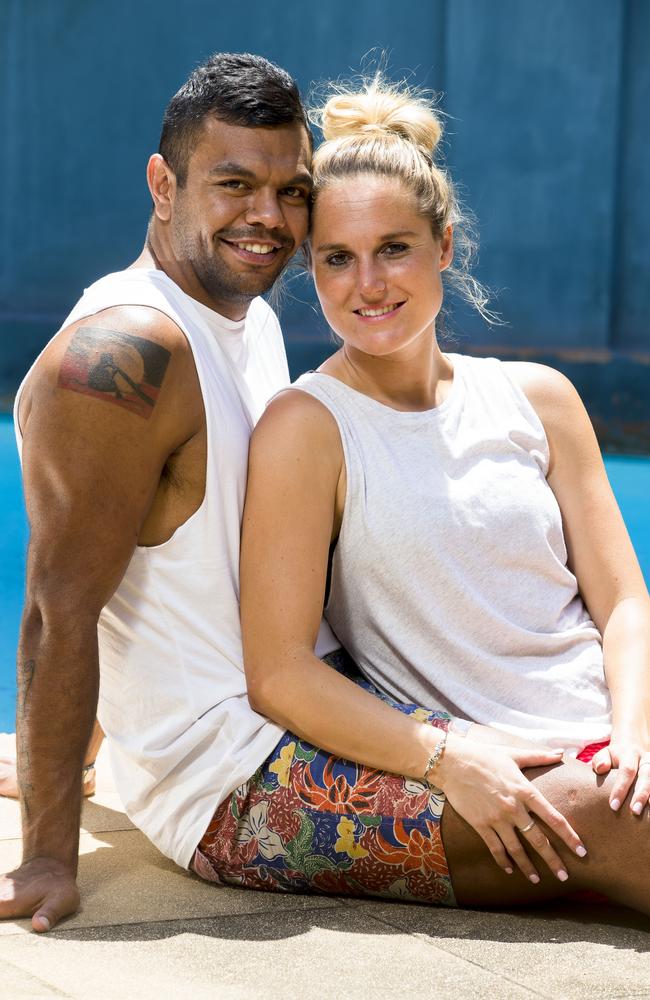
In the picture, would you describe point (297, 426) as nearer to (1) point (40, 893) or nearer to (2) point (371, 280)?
(2) point (371, 280)

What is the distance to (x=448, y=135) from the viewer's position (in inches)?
448

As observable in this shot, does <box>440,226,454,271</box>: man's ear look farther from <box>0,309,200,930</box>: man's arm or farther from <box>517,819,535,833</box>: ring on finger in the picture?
<box>517,819,535,833</box>: ring on finger

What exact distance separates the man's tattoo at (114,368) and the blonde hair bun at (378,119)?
66 cm

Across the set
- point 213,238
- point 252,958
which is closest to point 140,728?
point 252,958

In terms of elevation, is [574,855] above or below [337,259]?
below

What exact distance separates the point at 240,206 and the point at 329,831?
45.4 inches

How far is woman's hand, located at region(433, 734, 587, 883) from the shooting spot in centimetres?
224

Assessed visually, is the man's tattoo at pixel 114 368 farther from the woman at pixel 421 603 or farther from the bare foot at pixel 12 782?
the bare foot at pixel 12 782

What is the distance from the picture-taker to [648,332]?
11336mm

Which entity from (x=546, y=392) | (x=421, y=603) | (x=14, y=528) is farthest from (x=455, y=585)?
(x=14, y=528)

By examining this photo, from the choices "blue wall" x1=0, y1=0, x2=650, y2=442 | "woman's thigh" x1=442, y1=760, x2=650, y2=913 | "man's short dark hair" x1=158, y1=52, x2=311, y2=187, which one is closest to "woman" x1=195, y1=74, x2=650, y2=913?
"woman's thigh" x1=442, y1=760, x2=650, y2=913

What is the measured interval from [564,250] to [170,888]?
9459 millimetres

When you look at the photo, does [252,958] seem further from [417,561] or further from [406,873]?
[417,561]

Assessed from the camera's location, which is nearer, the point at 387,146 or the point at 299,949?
the point at 299,949
